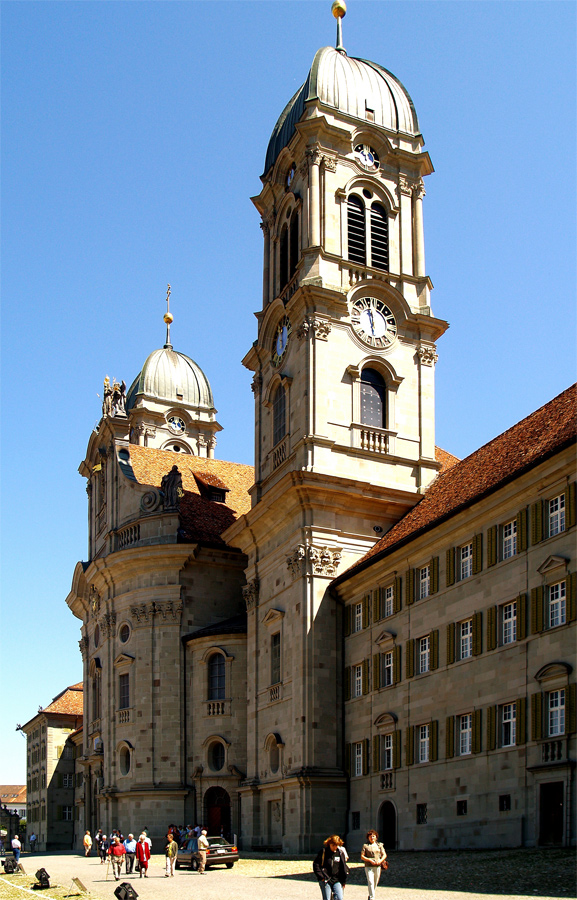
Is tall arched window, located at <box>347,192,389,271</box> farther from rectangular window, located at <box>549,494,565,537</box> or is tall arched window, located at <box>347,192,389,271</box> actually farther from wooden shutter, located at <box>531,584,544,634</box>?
wooden shutter, located at <box>531,584,544,634</box>

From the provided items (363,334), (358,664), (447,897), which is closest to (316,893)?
(447,897)

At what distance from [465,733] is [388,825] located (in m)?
7.26

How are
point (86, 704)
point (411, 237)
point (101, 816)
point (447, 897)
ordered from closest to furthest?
point (447, 897), point (411, 237), point (101, 816), point (86, 704)

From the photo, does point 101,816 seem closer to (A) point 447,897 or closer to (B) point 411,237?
(B) point 411,237

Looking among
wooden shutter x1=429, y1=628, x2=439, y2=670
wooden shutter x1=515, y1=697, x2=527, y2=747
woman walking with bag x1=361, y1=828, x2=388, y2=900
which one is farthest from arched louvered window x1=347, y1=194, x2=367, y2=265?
woman walking with bag x1=361, y1=828, x2=388, y2=900

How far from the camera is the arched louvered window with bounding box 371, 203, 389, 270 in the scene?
175 ft

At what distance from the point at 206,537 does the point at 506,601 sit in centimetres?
2827

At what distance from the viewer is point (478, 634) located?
1387 inches

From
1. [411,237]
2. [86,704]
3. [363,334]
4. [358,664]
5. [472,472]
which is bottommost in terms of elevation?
[86,704]

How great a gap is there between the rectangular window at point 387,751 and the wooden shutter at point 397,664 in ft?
7.02

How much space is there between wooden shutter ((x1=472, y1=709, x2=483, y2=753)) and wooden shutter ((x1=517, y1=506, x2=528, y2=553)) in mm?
5388

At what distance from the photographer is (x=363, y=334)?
50.9 metres

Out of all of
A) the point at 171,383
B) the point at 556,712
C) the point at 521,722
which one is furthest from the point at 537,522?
the point at 171,383

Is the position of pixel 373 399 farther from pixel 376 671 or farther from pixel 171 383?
pixel 171 383
